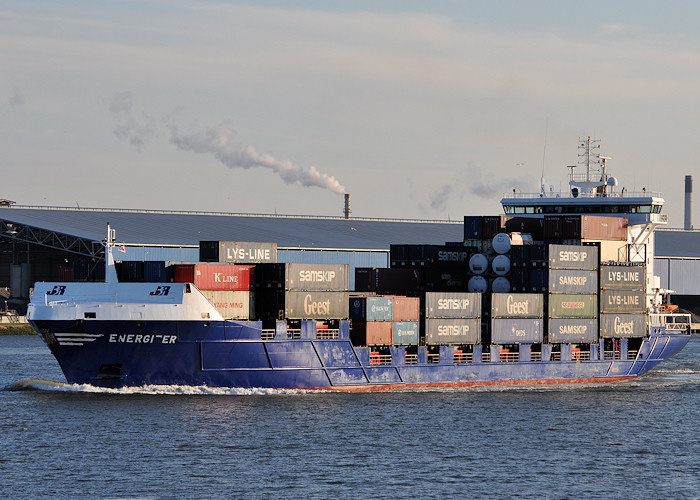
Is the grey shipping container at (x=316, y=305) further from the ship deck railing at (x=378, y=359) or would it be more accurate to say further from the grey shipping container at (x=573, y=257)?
the grey shipping container at (x=573, y=257)

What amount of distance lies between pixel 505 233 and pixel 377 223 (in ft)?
227

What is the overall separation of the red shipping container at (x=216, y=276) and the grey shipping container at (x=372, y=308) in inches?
242

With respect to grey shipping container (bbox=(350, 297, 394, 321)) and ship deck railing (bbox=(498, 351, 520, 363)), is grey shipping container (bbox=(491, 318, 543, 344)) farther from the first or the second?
grey shipping container (bbox=(350, 297, 394, 321))

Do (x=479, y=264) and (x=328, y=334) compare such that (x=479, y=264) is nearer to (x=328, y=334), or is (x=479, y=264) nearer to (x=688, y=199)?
(x=328, y=334)

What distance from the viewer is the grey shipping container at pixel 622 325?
221 feet

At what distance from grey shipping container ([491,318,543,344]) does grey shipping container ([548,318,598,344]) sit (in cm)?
100

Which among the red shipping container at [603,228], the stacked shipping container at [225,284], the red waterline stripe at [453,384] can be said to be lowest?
the red waterline stripe at [453,384]

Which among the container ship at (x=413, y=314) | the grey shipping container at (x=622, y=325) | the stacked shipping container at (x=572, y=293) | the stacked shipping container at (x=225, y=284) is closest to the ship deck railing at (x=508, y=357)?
the container ship at (x=413, y=314)

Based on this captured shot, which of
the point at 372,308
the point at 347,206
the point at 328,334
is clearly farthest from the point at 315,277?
the point at 347,206

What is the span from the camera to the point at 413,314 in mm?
60188

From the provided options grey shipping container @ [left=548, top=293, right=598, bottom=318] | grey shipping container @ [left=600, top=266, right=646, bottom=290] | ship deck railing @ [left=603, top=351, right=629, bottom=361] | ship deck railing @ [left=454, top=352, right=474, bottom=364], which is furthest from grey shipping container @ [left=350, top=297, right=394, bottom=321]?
ship deck railing @ [left=603, top=351, right=629, bottom=361]

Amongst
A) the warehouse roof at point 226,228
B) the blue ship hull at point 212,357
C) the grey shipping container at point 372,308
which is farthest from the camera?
the warehouse roof at point 226,228

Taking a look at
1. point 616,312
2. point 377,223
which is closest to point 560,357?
point 616,312

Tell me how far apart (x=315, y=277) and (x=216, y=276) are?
16.7ft
